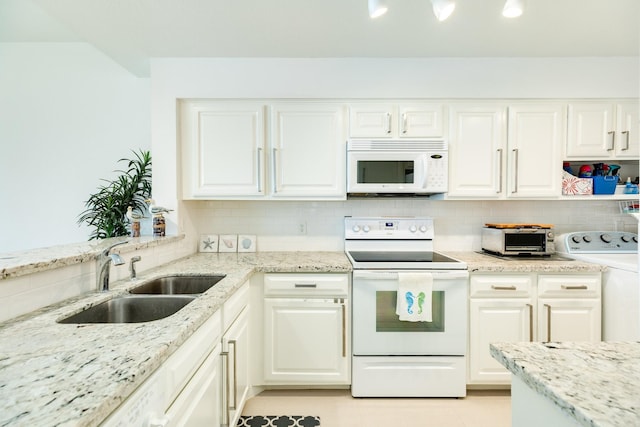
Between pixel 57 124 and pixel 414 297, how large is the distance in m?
3.40

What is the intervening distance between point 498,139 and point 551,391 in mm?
2126

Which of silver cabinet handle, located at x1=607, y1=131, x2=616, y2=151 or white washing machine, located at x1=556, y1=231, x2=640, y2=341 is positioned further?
silver cabinet handle, located at x1=607, y1=131, x2=616, y2=151

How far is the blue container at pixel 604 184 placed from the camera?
2.30 m

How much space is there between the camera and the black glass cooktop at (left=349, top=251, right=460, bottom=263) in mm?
2162

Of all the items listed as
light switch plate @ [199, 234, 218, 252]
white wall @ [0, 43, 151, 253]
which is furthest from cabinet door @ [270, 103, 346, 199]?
white wall @ [0, 43, 151, 253]

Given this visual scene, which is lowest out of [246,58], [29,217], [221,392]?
[221,392]

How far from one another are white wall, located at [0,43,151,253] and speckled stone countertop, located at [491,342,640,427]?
10.1 ft

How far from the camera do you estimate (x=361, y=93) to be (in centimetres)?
228

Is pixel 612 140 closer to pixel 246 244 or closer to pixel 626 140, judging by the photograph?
pixel 626 140

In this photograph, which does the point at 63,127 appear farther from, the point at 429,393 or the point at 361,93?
the point at 429,393

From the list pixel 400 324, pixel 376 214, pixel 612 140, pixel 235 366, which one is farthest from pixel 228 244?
pixel 612 140

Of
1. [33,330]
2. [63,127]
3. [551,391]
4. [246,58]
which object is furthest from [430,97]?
[63,127]

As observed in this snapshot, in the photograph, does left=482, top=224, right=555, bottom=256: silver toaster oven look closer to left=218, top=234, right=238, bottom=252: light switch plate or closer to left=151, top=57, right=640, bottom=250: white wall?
left=151, top=57, right=640, bottom=250: white wall

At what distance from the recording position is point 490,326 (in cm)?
206
